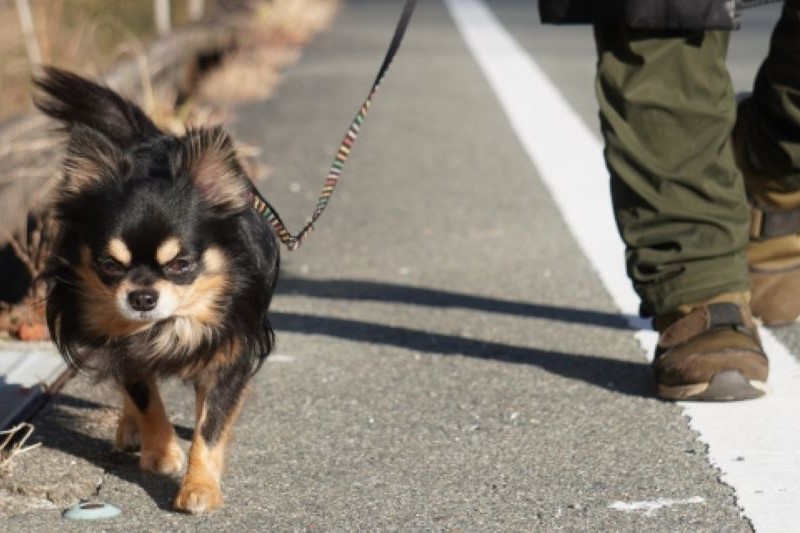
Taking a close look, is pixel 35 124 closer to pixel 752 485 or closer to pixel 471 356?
pixel 471 356

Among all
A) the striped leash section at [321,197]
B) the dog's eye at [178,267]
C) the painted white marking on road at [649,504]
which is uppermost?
the dog's eye at [178,267]

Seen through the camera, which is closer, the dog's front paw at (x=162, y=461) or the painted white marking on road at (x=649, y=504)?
the painted white marking on road at (x=649, y=504)

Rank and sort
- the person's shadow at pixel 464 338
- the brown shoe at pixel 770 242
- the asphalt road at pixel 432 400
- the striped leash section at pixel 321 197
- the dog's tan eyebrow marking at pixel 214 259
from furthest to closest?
1. the brown shoe at pixel 770 242
2. the person's shadow at pixel 464 338
3. the striped leash section at pixel 321 197
4. the dog's tan eyebrow marking at pixel 214 259
5. the asphalt road at pixel 432 400

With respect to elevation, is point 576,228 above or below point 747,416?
below

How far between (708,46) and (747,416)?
966mm

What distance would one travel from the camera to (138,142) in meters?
4.17

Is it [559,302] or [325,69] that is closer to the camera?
[559,302]

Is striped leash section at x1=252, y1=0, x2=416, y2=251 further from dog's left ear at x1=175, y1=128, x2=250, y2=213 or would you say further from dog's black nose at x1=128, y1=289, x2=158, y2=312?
dog's black nose at x1=128, y1=289, x2=158, y2=312

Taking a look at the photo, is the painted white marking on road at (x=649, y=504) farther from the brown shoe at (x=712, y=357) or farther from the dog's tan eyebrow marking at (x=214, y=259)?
the dog's tan eyebrow marking at (x=214, y=259)

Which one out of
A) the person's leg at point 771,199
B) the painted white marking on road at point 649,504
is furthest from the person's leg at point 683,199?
the painted white marking on road at point 649,504

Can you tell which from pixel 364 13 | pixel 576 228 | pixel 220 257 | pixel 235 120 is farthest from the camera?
pixel 364 13

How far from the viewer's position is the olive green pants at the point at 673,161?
14.0ft

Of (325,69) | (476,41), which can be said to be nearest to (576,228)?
(325,69)

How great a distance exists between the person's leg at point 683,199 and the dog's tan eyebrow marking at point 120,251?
1366 millimetres
